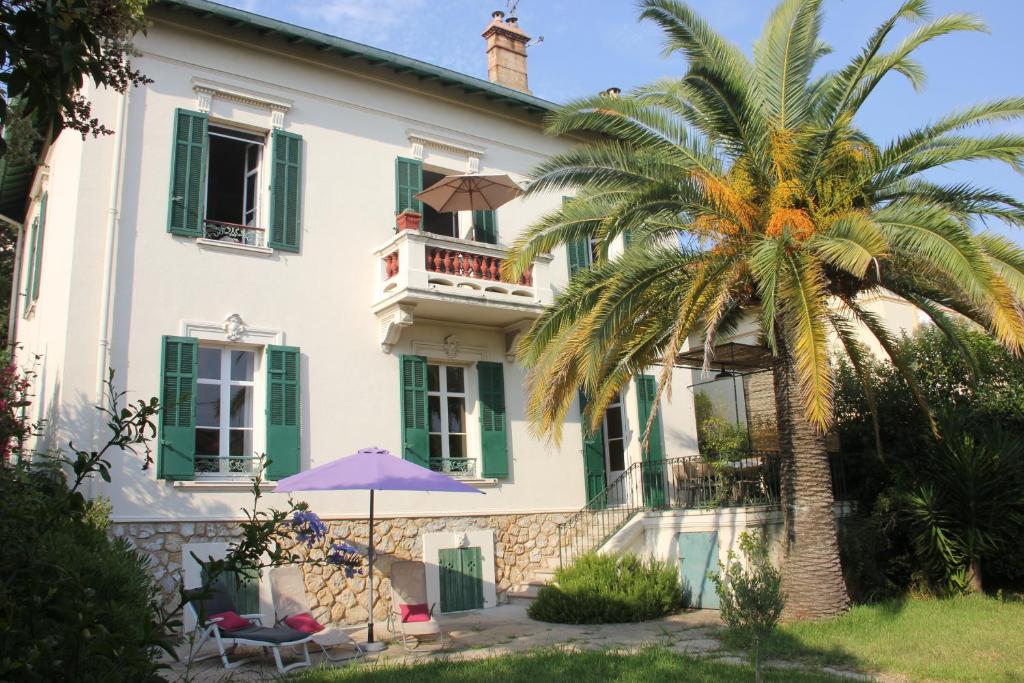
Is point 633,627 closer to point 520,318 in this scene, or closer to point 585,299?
point 585,299

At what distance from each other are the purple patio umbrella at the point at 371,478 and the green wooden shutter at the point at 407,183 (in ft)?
17.2

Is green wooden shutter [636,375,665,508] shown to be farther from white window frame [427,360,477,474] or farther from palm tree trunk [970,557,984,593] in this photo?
palm tree trunk [970,557,984,593]

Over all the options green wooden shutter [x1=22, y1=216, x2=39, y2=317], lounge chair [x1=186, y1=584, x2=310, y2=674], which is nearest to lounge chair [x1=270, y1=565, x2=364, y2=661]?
lounge chair [x1=186, y1=584, x2=310, y2=674]

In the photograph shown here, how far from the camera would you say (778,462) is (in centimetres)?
1394

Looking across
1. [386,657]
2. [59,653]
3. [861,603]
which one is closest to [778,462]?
[861,603]

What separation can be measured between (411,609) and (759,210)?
257 inches

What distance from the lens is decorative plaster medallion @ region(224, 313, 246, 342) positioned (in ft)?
41.2

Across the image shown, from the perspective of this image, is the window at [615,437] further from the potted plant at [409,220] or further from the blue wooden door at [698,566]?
the potted plant at [409,220]

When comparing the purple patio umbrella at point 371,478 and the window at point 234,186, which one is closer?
the purple patio umbrella at point 371,478

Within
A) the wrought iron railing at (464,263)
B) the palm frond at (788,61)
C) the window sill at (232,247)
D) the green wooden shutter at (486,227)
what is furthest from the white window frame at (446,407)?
the palm frond at (788,61)

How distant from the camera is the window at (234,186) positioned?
→ 43.2ft

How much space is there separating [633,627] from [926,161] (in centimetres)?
700

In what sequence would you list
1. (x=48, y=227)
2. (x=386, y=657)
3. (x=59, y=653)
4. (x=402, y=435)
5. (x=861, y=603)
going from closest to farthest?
(x=59, y=653), (x=386, y=657), (x=861, y=603), (x=402, y=435), (x=48, y=227)

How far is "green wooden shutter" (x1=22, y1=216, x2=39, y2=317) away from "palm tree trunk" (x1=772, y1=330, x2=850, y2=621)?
13228 mm
